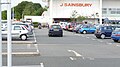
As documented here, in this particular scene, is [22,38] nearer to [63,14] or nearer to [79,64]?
[79,64]

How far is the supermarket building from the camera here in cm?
11931

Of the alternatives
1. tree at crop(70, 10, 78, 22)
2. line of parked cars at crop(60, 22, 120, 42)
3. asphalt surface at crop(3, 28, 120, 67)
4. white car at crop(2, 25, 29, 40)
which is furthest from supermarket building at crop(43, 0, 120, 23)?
asphalt surface at crop(3, 28, 120, 67)

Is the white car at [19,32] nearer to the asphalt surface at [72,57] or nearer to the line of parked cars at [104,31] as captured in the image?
the line of parked cars at [104,31]

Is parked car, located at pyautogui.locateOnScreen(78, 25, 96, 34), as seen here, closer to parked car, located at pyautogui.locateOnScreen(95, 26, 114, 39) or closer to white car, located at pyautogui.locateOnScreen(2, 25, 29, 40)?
parked car, located at pyautogui.locateOnScreen(95, 26, 114, 39)

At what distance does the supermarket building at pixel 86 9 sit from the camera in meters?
119

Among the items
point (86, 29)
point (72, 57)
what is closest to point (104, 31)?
point (86, 29)

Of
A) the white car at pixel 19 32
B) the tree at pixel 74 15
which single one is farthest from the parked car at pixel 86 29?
the tree at pixel 74 15

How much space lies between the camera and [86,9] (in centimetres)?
12069

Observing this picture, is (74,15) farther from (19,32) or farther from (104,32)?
(19,32)

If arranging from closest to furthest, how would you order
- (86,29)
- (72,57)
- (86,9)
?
(72,57) < (86,29) < (86,9)

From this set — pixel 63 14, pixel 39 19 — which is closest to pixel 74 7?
pixel 63 14

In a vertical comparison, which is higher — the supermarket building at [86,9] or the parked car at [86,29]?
the supermarket building at [86,9]

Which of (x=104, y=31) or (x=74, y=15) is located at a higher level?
(x=74, y=15)

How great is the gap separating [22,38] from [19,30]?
2.52 ft
